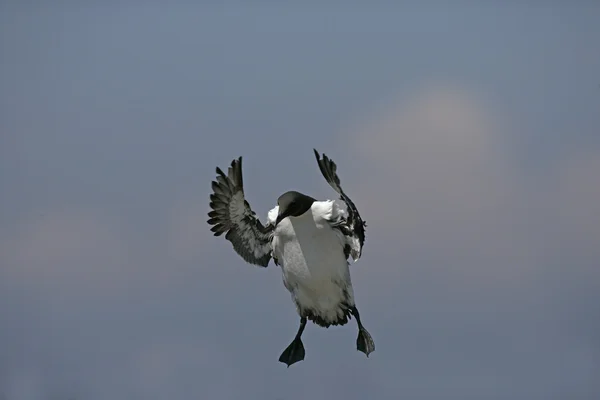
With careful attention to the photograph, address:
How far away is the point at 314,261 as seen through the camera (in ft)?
96.4

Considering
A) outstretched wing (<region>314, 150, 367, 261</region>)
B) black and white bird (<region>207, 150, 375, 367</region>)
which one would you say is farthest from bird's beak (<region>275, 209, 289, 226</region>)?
outstretched wing (<region>314, 150, 367, 261</region>)

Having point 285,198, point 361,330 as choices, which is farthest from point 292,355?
point 285,198

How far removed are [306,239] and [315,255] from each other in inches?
12.2

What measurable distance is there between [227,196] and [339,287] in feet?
8.59

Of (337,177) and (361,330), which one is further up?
(337,177)

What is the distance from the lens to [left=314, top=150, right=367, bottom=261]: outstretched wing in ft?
95.3

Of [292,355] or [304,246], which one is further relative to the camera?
[292,355]

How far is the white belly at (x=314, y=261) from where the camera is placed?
29391 mm

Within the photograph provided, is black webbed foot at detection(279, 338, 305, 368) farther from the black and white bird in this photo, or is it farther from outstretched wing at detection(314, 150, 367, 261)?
outstretched wing at detection(314, 150, 367, 261)

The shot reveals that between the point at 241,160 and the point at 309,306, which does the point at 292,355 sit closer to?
the point at 309,306

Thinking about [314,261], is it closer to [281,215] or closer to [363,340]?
[281,215]

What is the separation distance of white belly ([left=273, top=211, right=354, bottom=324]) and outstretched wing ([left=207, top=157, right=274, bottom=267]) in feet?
2.85

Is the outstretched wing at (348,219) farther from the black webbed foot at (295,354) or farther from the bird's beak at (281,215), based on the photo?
the black webbed foot at (295,354)

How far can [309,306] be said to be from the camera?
30391mm
